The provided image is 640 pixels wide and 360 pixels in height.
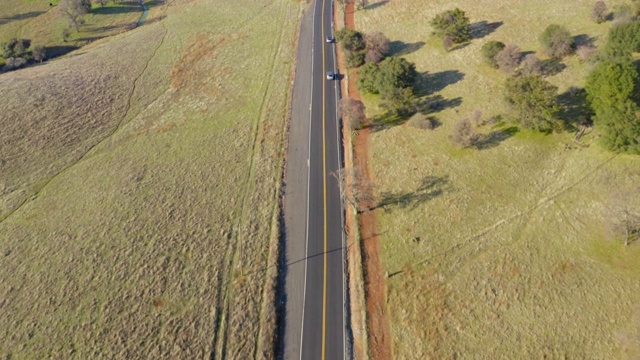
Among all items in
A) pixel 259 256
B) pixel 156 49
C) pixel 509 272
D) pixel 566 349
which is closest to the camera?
pixel 566 349

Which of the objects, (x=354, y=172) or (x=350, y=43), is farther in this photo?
(x=350, y=43)

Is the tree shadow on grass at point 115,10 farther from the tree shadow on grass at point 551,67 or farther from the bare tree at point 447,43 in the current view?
the tree shadow on grass at point 551,67

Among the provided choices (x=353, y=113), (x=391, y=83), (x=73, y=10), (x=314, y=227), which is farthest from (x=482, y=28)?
Answer: (x=73, y=10)

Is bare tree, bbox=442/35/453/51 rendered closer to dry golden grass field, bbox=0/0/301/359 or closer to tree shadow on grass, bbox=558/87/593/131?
tree shadow on grass, bbox=558/87/593/131

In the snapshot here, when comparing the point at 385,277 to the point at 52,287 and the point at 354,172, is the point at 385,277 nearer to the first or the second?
the point at 354,172

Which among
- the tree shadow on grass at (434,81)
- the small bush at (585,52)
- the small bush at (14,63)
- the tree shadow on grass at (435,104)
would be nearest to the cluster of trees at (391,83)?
the tree shadow on grass at (434,81)

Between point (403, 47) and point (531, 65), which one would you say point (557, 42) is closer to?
point (531, 65)

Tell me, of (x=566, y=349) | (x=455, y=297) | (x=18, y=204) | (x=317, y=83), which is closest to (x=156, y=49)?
(x=317, y=83)
